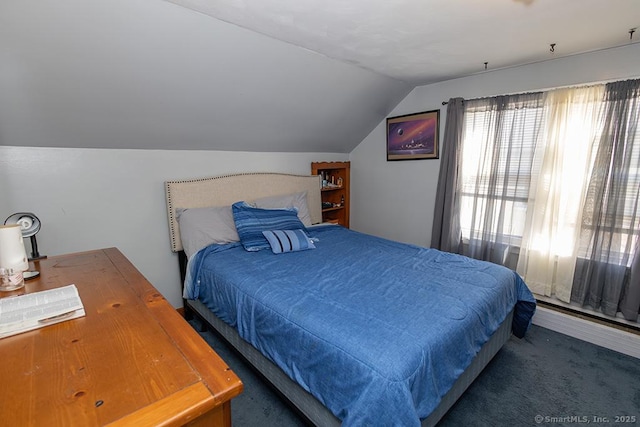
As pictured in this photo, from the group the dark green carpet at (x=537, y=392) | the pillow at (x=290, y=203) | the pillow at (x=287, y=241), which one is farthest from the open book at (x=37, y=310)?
the pillow at (x=290, y=203)

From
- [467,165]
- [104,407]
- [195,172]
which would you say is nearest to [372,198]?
[467,165]

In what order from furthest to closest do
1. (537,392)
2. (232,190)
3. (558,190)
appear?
1. (232,190)
2. (558,190)
3. (537,392)

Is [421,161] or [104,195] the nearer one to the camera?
[104,195]

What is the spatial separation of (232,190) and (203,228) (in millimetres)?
560

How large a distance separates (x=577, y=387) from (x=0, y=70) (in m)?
3.73

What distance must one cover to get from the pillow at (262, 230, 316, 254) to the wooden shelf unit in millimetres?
1354

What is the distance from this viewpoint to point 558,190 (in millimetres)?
2506

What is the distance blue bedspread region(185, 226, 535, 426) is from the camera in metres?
1.19

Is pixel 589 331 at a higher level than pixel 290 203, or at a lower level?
lower

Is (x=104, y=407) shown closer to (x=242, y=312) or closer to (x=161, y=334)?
(x=161, y=334)

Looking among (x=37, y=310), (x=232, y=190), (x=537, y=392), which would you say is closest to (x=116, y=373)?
(x=37, y=310)

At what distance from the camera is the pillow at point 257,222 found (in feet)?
8.37

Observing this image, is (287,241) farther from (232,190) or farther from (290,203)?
(232,190)

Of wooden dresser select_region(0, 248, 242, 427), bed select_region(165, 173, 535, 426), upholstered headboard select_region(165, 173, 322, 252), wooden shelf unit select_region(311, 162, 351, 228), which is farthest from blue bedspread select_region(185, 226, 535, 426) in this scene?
wooden shelf unit select_region(311, 162, 351, 228)
